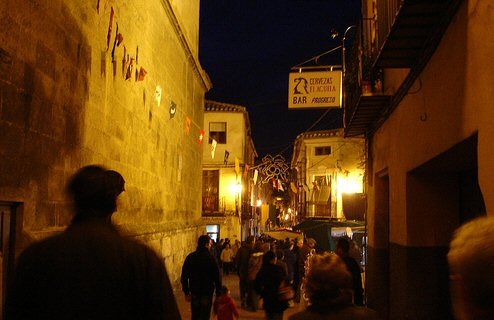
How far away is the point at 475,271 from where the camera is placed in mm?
1952

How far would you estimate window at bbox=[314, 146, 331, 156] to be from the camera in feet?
151

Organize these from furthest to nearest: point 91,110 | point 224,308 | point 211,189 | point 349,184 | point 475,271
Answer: point 349,184
point 211,189
point 224,308
point 91,110
point 475,271

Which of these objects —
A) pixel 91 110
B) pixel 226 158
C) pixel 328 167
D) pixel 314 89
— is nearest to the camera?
pixel 91 110

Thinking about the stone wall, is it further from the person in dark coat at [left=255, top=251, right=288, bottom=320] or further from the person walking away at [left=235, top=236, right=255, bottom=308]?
the person in dark coat at [left=255, top=251, right=288, bottom=320]

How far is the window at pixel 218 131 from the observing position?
130ft

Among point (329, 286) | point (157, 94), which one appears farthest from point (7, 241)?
point (157, 94)

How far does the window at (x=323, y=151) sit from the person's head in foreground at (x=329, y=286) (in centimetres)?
4296

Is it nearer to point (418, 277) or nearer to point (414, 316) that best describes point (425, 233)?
point (418, 277)

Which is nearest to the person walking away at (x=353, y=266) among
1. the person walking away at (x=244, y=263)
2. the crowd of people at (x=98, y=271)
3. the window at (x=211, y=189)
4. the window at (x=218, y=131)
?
the person walking away at (x=244, y=263)

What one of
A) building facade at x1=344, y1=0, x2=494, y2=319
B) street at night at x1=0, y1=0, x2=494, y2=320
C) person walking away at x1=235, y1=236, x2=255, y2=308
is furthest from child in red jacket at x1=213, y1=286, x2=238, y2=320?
person walking away at x1=235, y1=236, x2=255, y2=308

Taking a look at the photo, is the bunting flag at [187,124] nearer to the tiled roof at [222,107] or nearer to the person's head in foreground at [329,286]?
A: the person's head in foreground at [329,286]

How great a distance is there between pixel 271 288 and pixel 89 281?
237 inches

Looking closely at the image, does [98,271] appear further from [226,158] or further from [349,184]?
[349,184]

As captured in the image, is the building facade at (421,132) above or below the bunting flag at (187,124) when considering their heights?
Result: below
